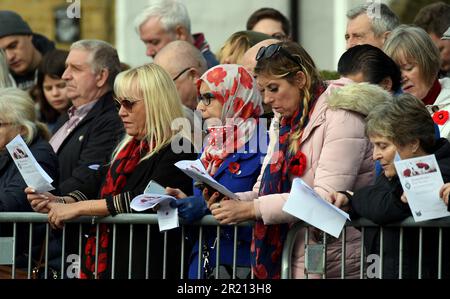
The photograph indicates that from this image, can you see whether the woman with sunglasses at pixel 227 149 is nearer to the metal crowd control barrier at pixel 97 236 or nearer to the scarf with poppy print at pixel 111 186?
the metal crowd control barrier at pixel 97 236

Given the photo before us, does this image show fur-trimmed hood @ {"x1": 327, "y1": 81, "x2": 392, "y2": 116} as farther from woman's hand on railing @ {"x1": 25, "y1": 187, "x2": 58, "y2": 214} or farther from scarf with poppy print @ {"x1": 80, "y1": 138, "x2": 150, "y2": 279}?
woman's hand on railing @ {"x1": 25, "y1": 187, "x2": 58, "y2": 214}

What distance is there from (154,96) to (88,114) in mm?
1286

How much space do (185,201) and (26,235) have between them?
122cm

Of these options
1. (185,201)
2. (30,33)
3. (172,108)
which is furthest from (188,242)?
(30,33)

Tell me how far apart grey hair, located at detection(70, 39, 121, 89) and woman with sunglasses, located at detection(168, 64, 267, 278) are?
61.9 inches

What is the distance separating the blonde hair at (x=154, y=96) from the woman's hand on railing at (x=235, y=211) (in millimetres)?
850

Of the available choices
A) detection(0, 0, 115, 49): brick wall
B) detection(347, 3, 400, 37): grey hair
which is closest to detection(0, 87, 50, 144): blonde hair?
detection(347, 3, 400, 37): grey hair

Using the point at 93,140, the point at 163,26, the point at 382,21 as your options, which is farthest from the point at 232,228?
the point at 163,26

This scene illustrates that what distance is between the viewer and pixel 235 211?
767 centimetres

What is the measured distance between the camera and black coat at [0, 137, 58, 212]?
882cm

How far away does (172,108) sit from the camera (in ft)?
28.0

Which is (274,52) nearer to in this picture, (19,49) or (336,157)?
(336,157)
